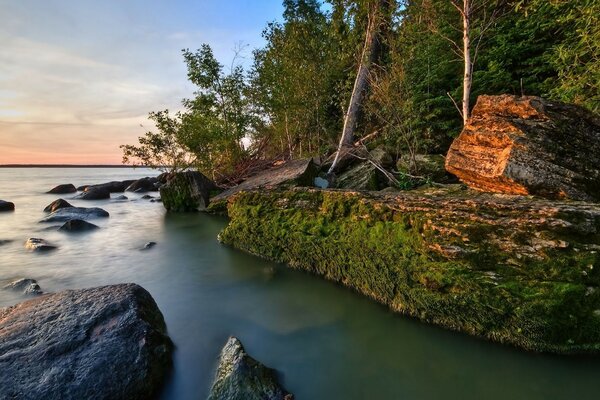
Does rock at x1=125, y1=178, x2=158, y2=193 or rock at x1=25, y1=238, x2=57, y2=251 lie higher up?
rock at x1=25, y1=238, x2=57, y2=251

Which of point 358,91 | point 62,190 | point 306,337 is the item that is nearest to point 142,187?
point 62,190

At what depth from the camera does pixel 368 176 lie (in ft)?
37.8

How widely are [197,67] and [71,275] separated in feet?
42.2

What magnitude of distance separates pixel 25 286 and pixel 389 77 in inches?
480

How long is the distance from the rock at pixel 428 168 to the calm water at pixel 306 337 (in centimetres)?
616

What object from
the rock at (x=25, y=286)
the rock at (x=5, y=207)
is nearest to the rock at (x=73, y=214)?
the rock at (x=5, y=207)

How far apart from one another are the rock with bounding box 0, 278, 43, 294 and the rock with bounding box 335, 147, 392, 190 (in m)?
8.70

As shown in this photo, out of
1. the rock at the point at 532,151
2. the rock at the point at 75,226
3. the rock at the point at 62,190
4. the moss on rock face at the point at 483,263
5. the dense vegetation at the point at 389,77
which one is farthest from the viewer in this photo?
the rock at the point at 62,190

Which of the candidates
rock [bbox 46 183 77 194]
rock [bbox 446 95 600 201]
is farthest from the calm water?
rock [bbox 46 183 77 194]

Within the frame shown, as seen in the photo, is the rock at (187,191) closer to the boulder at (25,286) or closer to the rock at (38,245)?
the rock at (38,245)

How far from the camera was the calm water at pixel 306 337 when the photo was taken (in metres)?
3.36

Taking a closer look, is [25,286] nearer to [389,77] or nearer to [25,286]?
[25,286]

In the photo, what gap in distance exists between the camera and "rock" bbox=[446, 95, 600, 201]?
5.16 m

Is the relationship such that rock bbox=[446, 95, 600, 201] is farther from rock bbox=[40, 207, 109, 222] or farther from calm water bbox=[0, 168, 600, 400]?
rock bbox=[40, 207, 109, 222]
